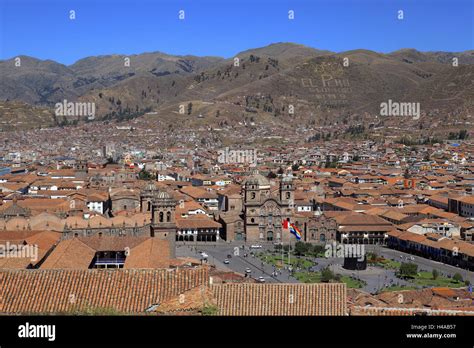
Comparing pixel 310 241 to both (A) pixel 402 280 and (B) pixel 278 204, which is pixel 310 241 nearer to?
(B) pixel 278 204

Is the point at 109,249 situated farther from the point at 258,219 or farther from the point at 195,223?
the point at 258,219

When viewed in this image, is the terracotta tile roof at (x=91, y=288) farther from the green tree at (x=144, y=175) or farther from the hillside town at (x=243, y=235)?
the green tree at (x=144, y=175)

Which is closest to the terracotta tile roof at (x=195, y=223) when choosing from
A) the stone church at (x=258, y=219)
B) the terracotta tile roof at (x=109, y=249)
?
the stone church at (x=258, y=219)

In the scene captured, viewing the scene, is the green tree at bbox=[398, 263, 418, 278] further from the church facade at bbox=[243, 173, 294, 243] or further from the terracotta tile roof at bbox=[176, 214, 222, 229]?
the terracotta tile roof at bbox=[176, 214, 222, 229]

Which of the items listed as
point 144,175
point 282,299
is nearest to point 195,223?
point 282,299

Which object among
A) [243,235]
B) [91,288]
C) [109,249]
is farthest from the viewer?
[243,235]

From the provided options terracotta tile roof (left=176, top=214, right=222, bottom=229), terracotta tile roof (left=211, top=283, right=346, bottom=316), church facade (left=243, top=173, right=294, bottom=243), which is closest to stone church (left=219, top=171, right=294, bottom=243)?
church facade (left=243, top=173, right=294, bottom=243)
